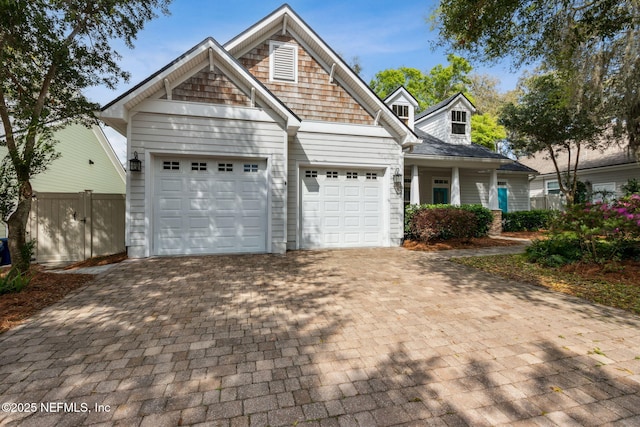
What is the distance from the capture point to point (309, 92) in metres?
9.02

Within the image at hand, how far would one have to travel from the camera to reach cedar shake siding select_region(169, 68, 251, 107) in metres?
7.43

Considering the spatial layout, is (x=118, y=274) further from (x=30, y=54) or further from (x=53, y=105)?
(x=30, y=54)

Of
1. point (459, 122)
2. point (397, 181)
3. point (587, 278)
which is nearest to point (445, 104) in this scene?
point (459, 122)

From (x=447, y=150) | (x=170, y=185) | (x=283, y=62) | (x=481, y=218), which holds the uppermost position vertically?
(x=283, y=62)

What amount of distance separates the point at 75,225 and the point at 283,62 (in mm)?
7292

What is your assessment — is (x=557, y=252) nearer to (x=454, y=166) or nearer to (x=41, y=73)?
(x=454, y=166)

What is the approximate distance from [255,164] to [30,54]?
479 cm

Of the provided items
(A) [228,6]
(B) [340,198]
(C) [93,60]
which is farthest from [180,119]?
(B) [340,198]

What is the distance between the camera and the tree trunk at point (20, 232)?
512cm

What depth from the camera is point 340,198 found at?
9.06 meters

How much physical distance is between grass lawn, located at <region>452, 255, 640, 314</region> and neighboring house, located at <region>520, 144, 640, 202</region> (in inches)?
492

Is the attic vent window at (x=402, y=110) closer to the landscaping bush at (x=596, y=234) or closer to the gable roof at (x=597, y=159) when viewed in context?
the landscaping bush at (x=596, y=234)

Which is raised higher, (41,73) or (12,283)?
(41,73)

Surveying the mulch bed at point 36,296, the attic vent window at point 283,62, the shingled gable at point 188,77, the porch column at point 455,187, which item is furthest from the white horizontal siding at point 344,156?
the mulch bed at point 36,296
